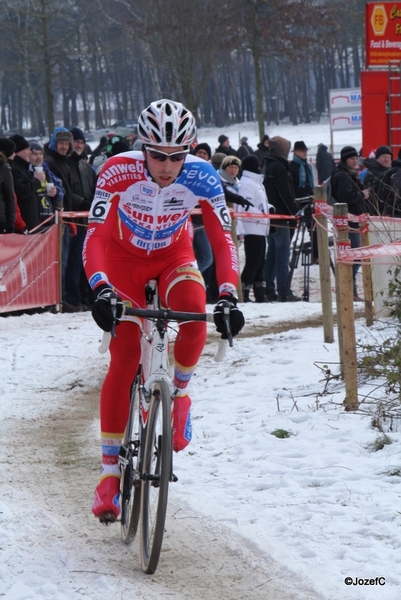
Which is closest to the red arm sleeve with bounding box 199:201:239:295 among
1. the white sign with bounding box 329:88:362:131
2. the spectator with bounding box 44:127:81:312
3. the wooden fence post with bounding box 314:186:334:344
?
the wooden fence post with bounding box 314:186:334:344

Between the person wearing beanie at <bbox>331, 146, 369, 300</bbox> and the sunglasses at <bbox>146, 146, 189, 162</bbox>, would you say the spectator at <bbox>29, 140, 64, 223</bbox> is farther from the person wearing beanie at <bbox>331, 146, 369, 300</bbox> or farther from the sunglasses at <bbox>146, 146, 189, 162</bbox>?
the sunglasses at <bbox>146, 146, 189, 162</bbox>

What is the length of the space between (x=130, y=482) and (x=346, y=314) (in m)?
2.84

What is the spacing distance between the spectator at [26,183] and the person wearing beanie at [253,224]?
286cm

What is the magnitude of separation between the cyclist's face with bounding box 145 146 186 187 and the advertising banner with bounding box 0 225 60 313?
651 centimetres

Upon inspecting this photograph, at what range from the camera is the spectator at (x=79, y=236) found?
40.8ft

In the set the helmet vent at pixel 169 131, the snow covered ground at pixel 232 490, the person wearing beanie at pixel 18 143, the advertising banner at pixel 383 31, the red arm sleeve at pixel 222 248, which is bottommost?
the snow covered ground at pixel 232 490

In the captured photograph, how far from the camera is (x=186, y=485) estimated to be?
19.3 ft

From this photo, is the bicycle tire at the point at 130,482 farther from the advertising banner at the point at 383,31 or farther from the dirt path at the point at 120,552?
the advertising banner at the point at 383,31

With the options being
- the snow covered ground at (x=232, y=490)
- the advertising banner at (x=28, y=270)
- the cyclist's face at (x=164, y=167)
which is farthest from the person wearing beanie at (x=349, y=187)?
the cyclist's face at (x=164, y=167)

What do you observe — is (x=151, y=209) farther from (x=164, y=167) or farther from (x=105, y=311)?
(x=105, y=311)

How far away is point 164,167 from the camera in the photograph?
4.81m

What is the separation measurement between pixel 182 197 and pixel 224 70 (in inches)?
3104

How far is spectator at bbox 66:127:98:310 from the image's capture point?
12438 mm

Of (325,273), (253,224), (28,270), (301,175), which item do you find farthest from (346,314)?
(301,175)
